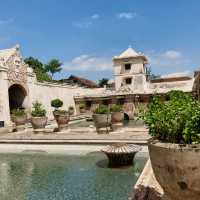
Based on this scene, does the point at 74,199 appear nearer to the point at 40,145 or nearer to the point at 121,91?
the point at 40,145

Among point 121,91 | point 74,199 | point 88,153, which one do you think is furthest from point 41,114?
point 121,91

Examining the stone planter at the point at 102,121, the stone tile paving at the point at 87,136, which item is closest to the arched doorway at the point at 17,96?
the stone tile paving at the point at 87,136

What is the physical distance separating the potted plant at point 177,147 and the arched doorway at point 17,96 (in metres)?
22.5

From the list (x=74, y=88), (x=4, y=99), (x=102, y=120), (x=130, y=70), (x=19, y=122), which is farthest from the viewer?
(x=130, y=70)

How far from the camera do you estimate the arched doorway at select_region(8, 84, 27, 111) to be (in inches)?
973

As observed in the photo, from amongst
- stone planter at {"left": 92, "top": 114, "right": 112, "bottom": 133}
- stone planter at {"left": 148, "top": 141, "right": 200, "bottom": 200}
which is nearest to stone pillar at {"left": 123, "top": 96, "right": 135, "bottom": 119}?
stone planter at {"left": 92, "top": 114, "right": 112, "bottom": 133}

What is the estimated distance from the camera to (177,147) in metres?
2.62

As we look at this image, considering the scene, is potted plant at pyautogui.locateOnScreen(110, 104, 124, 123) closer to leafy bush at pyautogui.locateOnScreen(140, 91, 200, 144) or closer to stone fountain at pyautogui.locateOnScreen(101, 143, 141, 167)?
stone fountain at pyautogui.locateOnScreen(101, 143, 141, 167)

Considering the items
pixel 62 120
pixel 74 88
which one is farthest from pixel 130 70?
pixel 62 120

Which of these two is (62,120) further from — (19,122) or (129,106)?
(129,106)

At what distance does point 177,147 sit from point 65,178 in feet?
15.5

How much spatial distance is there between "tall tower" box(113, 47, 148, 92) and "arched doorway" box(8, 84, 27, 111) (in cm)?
1479

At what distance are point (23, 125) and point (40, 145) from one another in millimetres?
6401

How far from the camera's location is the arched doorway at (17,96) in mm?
24719
